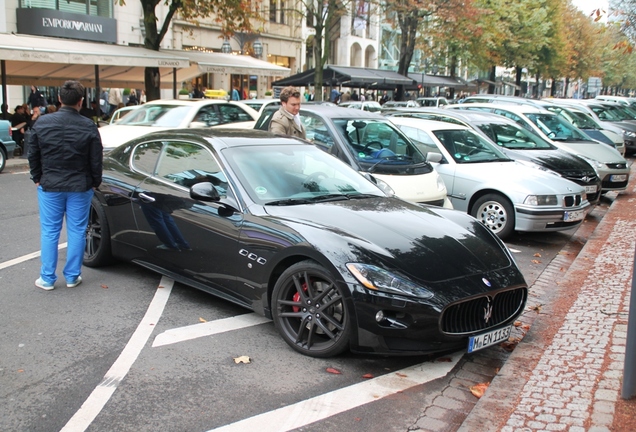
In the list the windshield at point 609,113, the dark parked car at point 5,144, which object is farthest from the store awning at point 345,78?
the dark parked car at point 5,144

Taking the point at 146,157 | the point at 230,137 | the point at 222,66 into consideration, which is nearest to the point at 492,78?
the point at 222,66

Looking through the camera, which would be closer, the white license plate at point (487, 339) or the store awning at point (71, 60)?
the white license plate at point (487, 339)

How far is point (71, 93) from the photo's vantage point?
596 cm

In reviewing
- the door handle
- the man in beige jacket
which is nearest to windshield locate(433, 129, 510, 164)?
the man in beige jacket

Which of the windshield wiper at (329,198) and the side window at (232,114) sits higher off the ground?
the side window at (232,114)

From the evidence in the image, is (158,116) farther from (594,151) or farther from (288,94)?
(594,151)

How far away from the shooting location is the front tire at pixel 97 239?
6.81 metres

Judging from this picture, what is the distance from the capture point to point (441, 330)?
176 inches

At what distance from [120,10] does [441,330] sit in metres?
31.3

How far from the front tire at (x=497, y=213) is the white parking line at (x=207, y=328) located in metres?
4.65

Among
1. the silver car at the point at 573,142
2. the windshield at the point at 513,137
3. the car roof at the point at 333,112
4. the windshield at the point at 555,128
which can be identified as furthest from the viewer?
the windshield at the point at 555,128

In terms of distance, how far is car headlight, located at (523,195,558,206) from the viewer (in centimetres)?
912

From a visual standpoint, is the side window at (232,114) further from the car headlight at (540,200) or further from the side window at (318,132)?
the car headlight at (540,200)

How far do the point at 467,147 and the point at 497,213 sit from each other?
4.99 feet
